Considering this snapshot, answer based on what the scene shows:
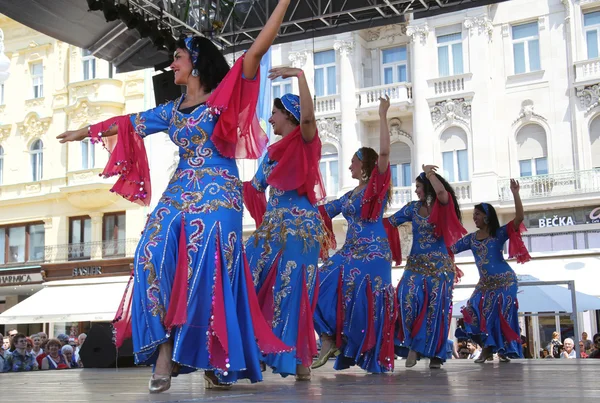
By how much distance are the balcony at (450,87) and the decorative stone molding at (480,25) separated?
113 cm

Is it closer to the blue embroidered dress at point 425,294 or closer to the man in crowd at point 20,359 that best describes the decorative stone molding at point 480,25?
Answer: the man in crowd at point 20,359

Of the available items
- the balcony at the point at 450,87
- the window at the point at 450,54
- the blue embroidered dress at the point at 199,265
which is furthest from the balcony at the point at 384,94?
the blue embroidered dress at the point at 199,265

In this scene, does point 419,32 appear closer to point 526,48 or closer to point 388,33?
point 388,33

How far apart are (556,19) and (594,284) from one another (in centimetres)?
781

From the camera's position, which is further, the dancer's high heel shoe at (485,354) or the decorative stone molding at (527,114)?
the decorative stone molding at (527,114)

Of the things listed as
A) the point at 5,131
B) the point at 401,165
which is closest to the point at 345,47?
the point at 401,165

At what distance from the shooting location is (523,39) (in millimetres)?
21125

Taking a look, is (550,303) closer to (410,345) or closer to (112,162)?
(410,345)

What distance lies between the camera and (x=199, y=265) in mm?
3590

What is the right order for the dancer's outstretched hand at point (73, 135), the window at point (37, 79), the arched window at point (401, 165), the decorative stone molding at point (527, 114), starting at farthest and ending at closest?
the window at point (37, 79) < the arched window at point (401, 165) < the decorative stone molding at point (527, 114) < the dancer's outstretched hand at point (73, 135)

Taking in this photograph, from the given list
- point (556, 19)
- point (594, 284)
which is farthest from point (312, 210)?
point (556, 19)

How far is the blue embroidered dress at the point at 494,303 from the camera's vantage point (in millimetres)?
7668

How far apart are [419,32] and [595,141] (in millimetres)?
5521

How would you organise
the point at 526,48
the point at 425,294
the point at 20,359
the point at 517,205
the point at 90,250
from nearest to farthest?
the point at 425,294 < the point at 517,205 < the point at 20,359 < the point at 526,48 < the point at 90,250
